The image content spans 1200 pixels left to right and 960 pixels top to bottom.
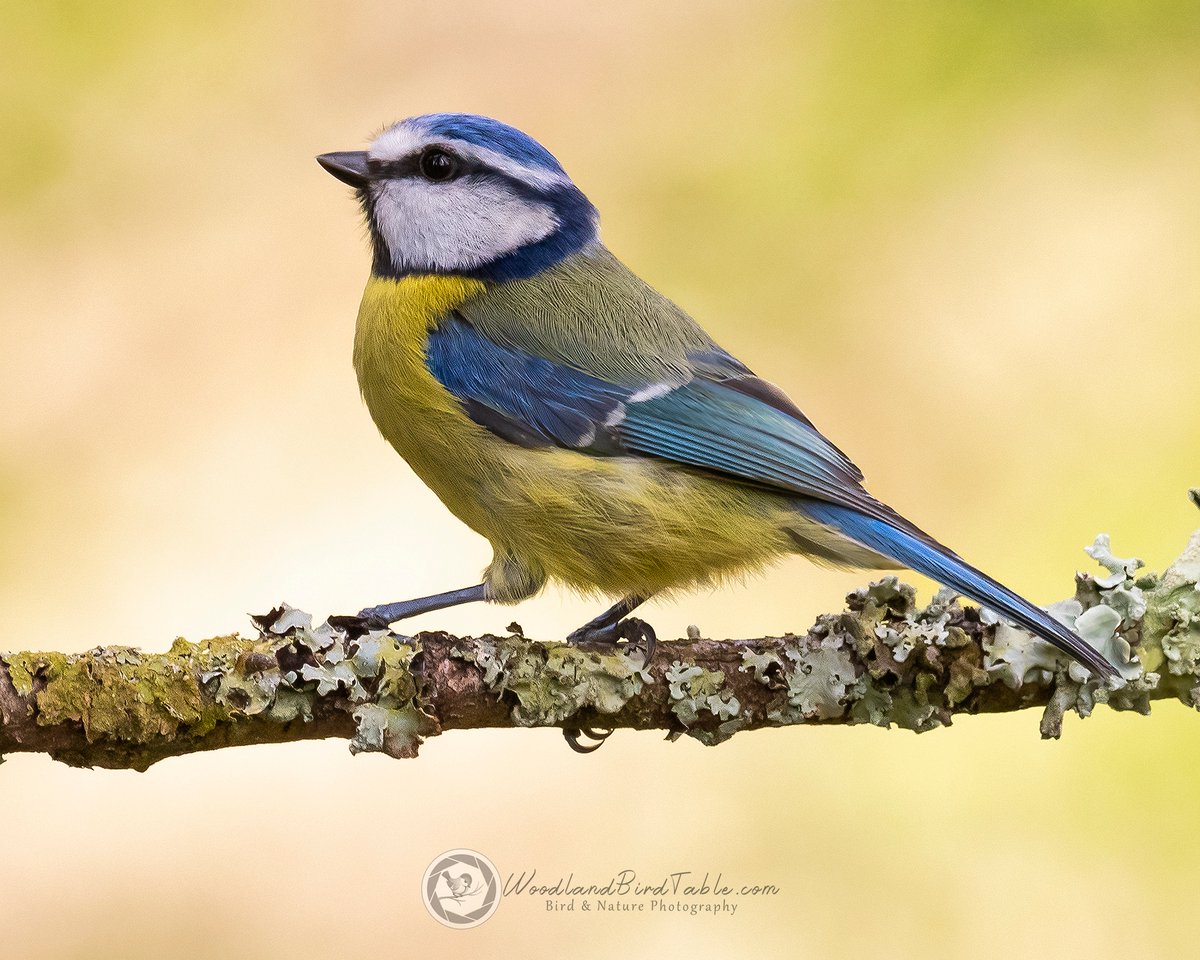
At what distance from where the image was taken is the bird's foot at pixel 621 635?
7.85 feet

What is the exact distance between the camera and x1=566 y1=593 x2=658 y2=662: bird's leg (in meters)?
2.43

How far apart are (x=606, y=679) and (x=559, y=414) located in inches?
26.4

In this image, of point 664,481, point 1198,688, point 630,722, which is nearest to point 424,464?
point 664,481

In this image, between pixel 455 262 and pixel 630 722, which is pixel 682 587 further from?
pixel 455 262

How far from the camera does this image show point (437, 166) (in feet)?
10.2

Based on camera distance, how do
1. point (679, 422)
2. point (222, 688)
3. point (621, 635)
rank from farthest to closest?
point (679, 422) < point (621, 635) < point (222, 688)

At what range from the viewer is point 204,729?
212 cm

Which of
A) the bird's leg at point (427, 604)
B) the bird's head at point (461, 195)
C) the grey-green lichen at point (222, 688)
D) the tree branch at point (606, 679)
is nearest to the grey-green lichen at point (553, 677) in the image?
the tree branch at point (606, 679)

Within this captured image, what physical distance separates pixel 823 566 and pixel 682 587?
32cm

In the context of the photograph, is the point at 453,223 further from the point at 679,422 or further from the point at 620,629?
the point at 620,629

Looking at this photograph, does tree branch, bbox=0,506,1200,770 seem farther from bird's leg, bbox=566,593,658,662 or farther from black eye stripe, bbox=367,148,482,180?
black eye stripe, bbox=367,148,482,180

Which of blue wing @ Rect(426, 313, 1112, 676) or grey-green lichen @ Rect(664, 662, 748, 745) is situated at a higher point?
blue wing @ Rect(426, 313, 1112, 676)

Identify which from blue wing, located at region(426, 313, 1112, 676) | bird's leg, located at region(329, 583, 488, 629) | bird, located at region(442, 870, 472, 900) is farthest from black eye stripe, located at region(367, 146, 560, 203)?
bird, located at region(442, 870, 472, 900)

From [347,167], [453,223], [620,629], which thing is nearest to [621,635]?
[620,629]
